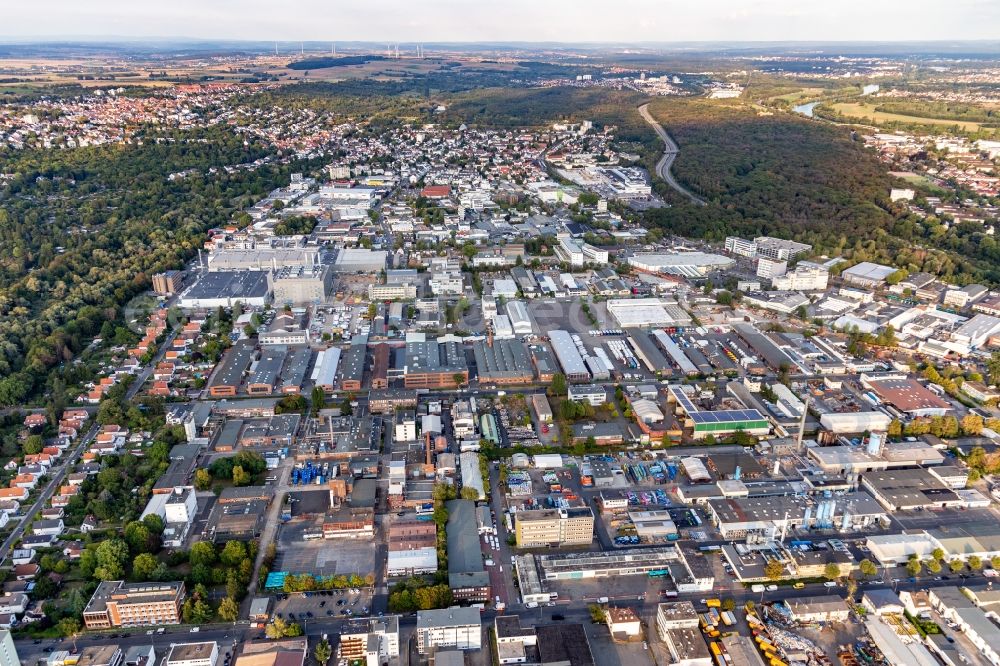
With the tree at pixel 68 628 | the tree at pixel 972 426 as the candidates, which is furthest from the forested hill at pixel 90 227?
the tree at pixel 972 426

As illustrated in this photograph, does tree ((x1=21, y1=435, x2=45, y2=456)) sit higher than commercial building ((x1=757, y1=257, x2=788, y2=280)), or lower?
lower

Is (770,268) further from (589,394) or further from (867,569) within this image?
(867,569)

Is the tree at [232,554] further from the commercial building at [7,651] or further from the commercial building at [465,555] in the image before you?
the commercial building at [465,555]

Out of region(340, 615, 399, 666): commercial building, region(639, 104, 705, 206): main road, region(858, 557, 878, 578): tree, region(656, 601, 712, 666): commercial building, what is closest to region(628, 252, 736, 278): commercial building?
region(639, 104, 705, 206): main road

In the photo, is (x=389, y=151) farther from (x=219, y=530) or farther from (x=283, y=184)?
(x=219, y=530)

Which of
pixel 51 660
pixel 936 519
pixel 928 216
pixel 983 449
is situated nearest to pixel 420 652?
pixel 51 660

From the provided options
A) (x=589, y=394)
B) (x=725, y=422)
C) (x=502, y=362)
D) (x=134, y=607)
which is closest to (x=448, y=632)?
(x=134, y=607)

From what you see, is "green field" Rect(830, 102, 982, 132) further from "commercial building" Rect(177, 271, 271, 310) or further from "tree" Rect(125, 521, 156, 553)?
"tree" Rect(125, 521, 156, 553)
